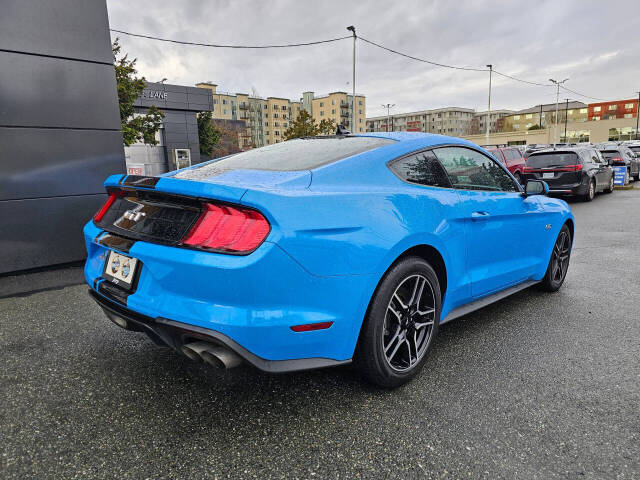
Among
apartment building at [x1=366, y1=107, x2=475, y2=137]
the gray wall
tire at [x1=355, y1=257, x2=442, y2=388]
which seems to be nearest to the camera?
tire at [x1=355, y1=257, x2=442, y2=388]

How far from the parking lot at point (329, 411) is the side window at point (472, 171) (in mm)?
1119

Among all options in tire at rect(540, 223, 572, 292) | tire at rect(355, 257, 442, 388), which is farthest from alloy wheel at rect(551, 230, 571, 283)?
tire at rect(355, 257, 442, 388)

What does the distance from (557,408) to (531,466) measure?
0.55 m

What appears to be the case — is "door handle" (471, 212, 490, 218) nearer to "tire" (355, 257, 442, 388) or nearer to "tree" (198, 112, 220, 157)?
"tire" (355, 257, 442, 388)

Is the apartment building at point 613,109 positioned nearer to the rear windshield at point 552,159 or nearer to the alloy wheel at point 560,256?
the rear windshield at point 552,159

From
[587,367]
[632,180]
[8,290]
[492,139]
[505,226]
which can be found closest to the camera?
[587,367]

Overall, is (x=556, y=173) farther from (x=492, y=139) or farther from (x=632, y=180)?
(x=492, y=139)

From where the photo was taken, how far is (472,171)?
3.18 m

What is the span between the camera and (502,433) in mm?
2072

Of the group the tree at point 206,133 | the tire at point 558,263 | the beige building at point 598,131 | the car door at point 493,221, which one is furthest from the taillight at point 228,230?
the beige building at point 598,131

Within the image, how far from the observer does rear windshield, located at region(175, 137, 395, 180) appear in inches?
96.7

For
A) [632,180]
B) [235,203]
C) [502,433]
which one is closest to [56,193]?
[235,203]

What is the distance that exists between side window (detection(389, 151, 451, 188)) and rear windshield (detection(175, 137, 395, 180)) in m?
0.19

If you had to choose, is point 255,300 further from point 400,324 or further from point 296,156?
point 296,156
